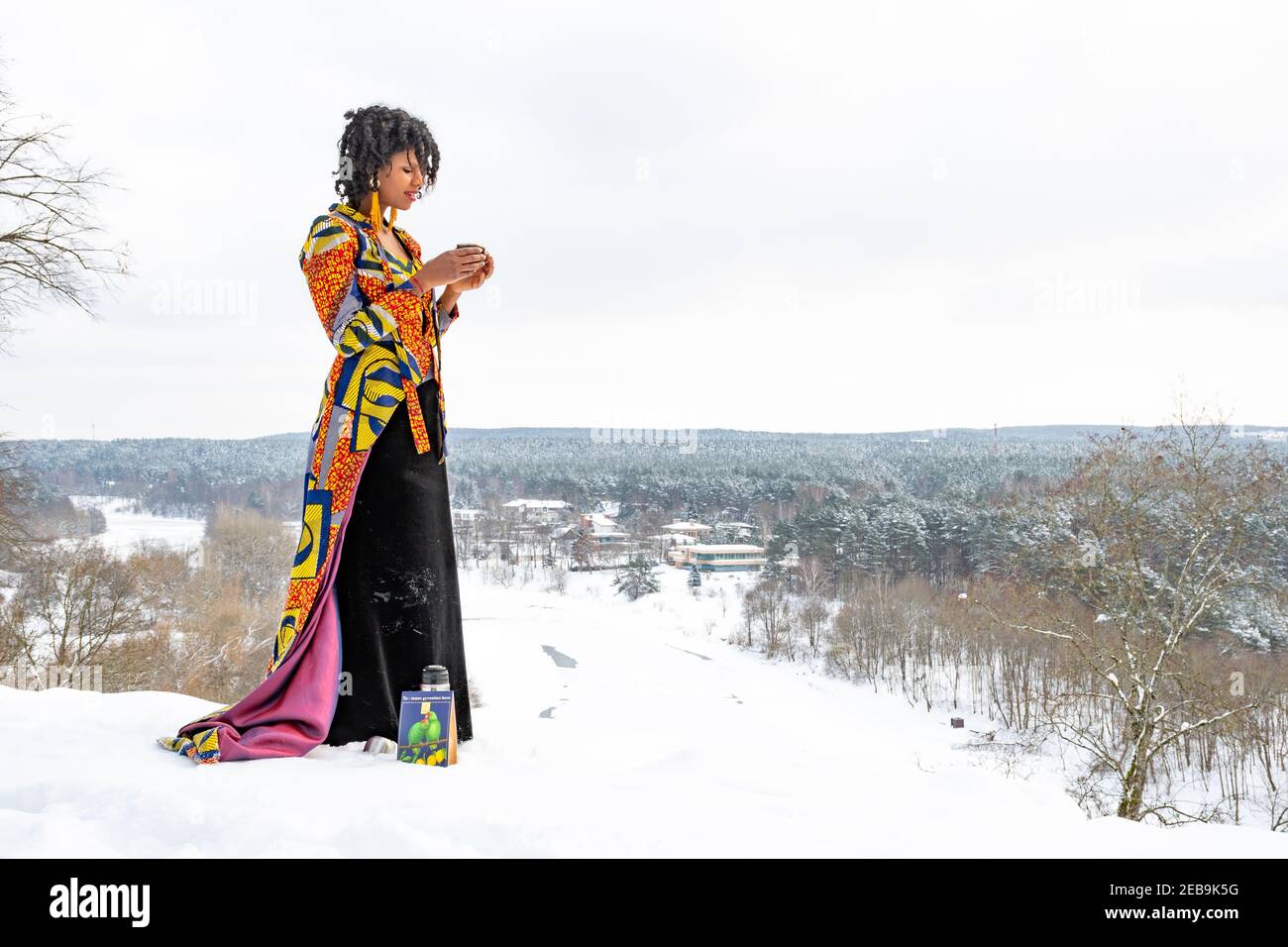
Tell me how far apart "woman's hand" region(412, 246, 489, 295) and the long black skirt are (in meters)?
0.41

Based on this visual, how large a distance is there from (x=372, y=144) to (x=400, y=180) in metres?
0.15

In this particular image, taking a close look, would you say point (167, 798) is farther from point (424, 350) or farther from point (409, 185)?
point (409, 185)

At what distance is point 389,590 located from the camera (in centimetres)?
275

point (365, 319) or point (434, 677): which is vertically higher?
point (365, 319)

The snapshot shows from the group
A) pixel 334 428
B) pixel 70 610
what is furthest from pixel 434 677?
pixel 70 610

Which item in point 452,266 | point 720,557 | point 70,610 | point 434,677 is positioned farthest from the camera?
point 720,557

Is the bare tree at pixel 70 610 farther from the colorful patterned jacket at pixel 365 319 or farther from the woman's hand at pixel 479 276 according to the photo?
the woman's hand at pixel 479 276

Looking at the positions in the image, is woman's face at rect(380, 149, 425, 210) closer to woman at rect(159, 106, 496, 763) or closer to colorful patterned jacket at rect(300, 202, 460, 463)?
woman at rect(159, 106, 496, 763)

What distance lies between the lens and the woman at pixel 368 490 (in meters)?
2.67

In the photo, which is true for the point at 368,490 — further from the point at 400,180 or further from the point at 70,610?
the point at 70,610

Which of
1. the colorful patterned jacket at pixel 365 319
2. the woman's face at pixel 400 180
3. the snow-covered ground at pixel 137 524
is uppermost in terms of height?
the woman's face at pixel 400 180

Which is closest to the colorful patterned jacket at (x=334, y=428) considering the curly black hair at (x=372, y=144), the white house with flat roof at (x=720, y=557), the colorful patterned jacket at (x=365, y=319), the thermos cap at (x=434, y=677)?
the colorful patterned jacket at (x=365, y=319)

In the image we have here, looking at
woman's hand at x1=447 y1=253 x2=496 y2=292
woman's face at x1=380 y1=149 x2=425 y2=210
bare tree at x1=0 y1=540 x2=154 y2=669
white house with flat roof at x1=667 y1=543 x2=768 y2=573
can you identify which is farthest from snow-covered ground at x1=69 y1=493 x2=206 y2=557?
woman's hand at x1=447 y1=253 x2=496 y2=292
